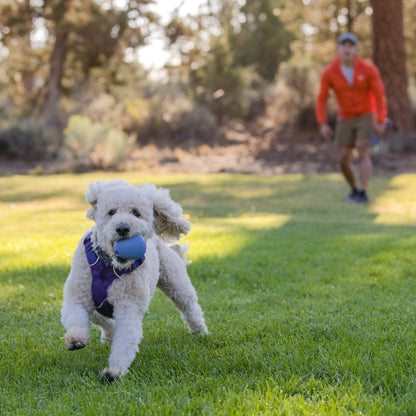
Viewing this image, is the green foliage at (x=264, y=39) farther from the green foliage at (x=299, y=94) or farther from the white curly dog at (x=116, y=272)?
the white curly dog at (x=116, y=272)

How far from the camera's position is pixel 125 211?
3.18 metres

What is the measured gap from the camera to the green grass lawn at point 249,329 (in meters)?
2.75

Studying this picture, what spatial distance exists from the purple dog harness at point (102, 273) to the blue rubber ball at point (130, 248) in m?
0.25

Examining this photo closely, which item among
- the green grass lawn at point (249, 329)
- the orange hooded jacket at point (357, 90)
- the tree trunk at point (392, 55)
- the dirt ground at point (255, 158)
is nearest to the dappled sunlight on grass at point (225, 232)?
the green grass lawn at point (249, 329)

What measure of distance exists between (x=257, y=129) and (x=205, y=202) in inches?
494

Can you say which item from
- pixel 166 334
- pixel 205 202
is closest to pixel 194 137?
pixel 205 202

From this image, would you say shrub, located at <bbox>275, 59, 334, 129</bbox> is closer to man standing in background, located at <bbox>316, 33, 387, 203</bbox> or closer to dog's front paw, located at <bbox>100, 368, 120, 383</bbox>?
man standing in background, located at <bbox>316, 33, 387, 203</bbox>

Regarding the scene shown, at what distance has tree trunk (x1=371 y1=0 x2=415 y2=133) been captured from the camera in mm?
15906

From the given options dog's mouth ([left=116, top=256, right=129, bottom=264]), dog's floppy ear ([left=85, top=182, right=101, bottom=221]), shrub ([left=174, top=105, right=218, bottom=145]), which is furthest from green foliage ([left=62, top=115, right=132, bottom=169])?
dog's mouth ([left=116, top=256, right=129, bottom=264])

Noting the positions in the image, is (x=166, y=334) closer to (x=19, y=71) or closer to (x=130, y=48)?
(x=130, y=48)

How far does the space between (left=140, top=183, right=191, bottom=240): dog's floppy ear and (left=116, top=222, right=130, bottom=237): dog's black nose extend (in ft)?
1.28

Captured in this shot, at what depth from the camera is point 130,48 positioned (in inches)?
995

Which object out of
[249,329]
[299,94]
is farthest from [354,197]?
[299,94]

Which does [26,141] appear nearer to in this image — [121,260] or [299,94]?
[299,94]
